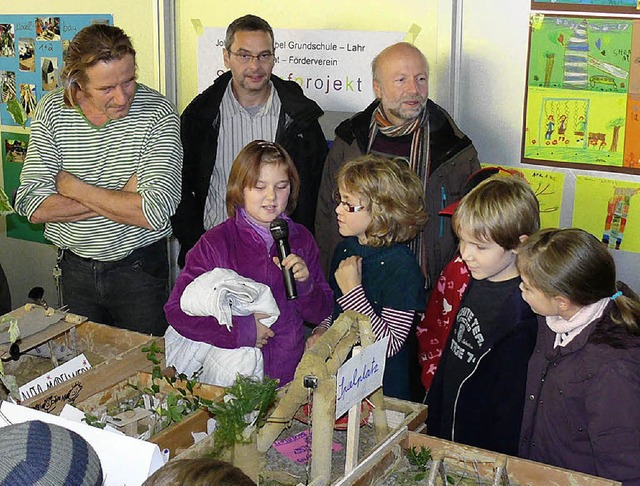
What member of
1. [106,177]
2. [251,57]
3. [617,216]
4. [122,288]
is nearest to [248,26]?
[251,57]

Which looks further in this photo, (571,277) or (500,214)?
(500,214)

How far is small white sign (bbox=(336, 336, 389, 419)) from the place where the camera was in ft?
6.26

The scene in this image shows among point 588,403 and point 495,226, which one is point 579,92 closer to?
point 495,226

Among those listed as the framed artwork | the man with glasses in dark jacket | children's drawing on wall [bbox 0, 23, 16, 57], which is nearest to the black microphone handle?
the man with glasses in dark jacket

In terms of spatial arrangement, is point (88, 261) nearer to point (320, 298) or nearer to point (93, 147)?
point (93, 147)

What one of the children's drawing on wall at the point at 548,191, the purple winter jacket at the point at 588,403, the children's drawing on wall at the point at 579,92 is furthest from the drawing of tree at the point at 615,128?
the purple winter jacket at the point at 588,403

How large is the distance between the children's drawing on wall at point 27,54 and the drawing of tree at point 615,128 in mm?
3204

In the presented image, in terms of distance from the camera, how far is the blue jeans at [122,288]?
10.8 feet

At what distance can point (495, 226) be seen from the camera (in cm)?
252

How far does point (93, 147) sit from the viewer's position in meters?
3.20

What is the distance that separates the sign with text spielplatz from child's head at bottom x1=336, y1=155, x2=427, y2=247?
1141 mm

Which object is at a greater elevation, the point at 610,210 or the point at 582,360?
the point at 610,210

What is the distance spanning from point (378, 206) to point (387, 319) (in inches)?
14.5

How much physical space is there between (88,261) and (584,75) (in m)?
2.01
